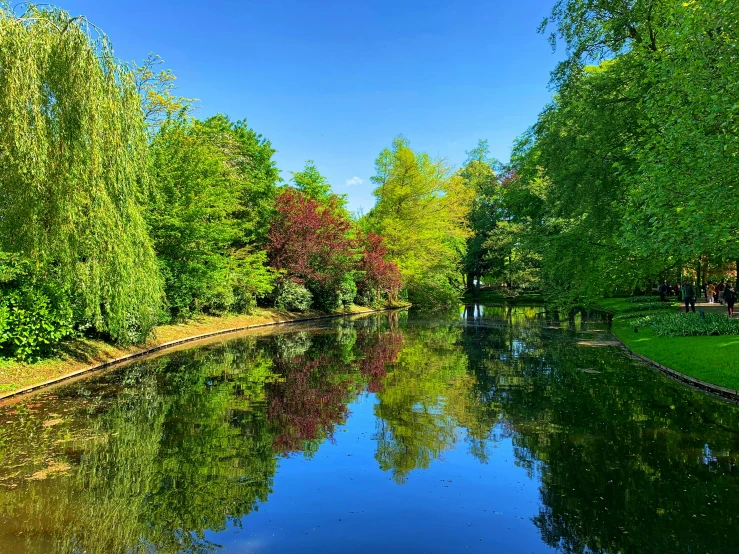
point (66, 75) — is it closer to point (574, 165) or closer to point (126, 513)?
point (126, 513)

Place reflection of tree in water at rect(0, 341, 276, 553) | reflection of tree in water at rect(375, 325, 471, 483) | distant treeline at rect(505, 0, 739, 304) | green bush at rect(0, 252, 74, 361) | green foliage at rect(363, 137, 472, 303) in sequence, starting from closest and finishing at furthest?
reflection of tree in water at rect(0, 341, 276, 553), reflection of tree in water at rect(375, 325, 471, 483), distant treeline at rect(505, 0, 739, 304), green bush at rect(0, 252, 74, 361), green foliage at rect(363, 137, 472, 303)

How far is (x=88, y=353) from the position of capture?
14547 millimetres

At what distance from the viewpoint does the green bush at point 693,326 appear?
16828mm

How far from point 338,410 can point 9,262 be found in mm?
8996

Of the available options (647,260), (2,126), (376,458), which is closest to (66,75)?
(2,126)

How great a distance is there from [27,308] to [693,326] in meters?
21.9

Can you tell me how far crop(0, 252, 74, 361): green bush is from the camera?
11.2 meters

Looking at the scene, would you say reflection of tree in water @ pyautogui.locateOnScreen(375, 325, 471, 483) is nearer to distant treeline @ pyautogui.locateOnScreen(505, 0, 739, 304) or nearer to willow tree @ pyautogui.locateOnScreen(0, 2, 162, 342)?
distant treeline @ pyautogui.locateOnScreen(505, 0, 739, 304)

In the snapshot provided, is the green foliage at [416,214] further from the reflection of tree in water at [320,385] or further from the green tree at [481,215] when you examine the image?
the reflection of tree in water at [320,385]

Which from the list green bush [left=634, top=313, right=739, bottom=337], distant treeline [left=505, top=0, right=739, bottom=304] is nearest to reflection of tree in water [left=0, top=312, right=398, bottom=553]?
distant treeline [left=505, top=0, right=739, bottom=304]

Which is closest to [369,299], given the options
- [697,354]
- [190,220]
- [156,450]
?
[190,220]

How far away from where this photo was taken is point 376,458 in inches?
296

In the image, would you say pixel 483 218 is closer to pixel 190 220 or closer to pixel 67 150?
pixel 190 220

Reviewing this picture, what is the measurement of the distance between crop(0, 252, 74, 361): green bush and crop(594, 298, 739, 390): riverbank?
16855mm
